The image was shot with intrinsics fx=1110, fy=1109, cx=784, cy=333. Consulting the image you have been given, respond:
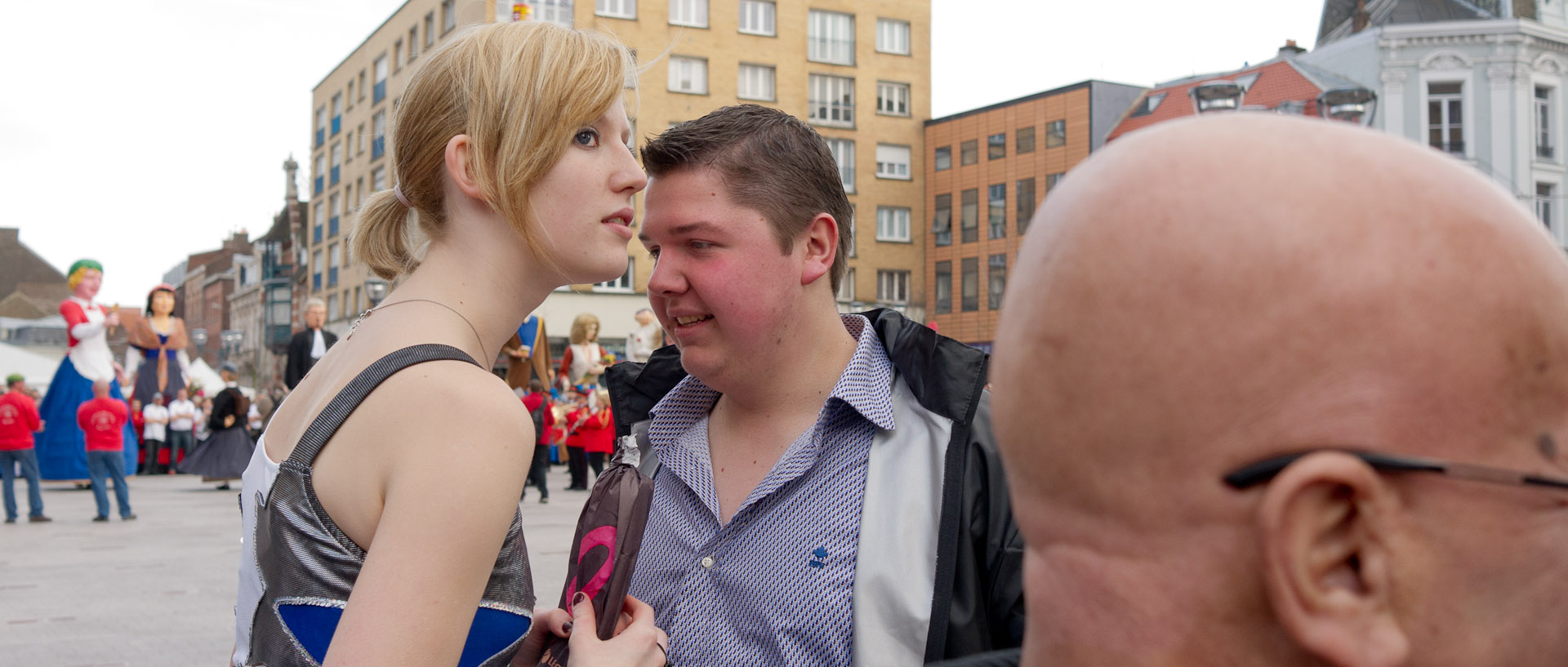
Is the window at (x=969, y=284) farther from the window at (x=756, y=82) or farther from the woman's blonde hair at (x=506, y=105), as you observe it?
the woman's blonde hair at (x=506, y=105)

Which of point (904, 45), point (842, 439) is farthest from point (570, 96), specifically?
point (904, 45)

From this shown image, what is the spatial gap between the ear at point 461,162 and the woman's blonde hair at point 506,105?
0.04ft

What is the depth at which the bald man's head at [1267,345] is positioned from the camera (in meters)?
0.55

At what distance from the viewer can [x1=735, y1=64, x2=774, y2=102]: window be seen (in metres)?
44.8

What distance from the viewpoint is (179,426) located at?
21.5 m

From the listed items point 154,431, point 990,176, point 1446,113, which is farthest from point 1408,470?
point 990,176

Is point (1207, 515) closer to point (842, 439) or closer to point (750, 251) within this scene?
point (842, 439)

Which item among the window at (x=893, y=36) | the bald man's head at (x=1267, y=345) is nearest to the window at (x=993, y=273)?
the window at (x=893, y=36)

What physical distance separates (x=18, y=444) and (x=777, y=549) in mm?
12715

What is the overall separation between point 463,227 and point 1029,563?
1219 mm

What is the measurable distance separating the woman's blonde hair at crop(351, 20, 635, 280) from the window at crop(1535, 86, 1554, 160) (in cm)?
4201

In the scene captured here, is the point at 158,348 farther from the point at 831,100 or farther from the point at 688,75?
the point at 831,100

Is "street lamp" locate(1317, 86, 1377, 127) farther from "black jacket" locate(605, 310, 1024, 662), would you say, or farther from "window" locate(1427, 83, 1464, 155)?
"window" locate(1427, 83, 1464, 155)

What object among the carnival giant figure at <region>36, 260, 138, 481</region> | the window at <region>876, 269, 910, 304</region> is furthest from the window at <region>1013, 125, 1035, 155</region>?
the carnival giant figure at <region>36, 260, 138, 481</region>
